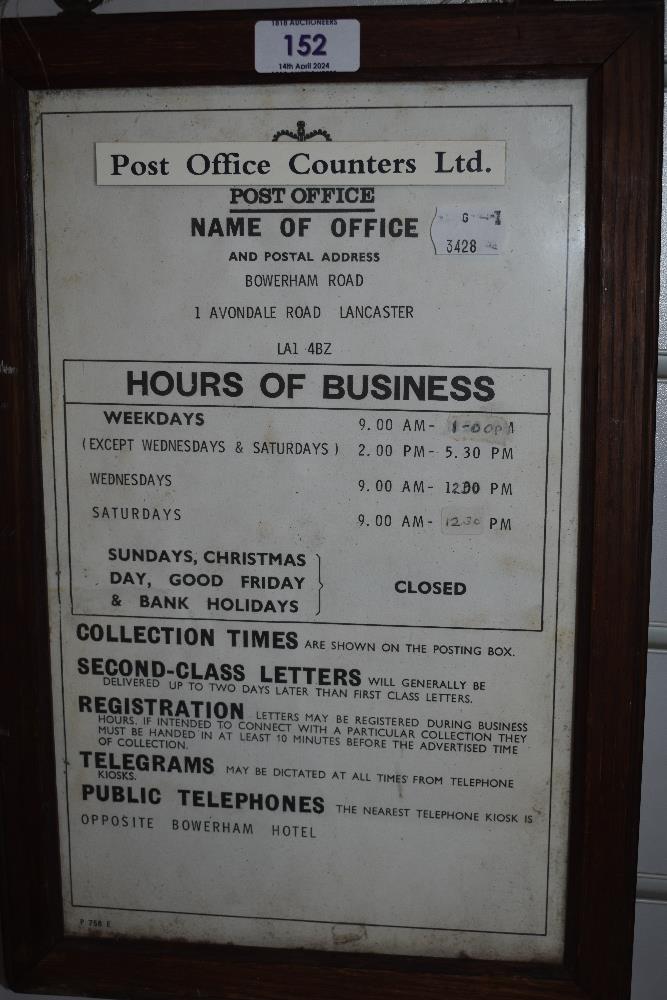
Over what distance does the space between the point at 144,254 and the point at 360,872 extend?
0.57 metres

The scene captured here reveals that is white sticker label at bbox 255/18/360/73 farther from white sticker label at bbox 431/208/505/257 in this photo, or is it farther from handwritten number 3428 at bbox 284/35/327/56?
white sticker label at bbox 431/208/505/257

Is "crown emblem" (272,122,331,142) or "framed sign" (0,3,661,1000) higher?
"crown emblem" (272,122,331,142)

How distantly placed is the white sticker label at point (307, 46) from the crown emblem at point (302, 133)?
42mm

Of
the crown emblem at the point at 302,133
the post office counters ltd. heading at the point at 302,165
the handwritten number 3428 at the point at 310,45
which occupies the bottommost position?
the post office counters ltd. heading at the point at 302,165

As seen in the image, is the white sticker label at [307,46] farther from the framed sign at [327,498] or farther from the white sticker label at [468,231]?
the white sticker label at [468,231]

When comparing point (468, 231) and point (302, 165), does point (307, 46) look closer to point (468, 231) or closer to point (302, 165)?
point (302, 165)

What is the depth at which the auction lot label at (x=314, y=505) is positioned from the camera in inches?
26.8

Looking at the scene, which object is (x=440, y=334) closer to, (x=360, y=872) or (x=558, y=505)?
(x=558, y=505)

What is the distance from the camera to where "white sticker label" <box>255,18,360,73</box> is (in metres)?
0.66

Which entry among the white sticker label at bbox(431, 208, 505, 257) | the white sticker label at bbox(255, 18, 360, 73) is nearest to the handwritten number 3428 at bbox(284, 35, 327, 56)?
the white sticker label at bbox(255, 18, 360, 73)

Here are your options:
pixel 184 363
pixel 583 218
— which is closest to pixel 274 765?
pixel 184 363

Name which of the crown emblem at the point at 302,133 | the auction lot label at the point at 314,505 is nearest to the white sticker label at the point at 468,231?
the auction lot label at the point at 314,505

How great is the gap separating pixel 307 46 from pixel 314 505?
1.22 ft

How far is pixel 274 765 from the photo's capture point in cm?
74
